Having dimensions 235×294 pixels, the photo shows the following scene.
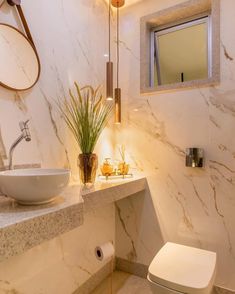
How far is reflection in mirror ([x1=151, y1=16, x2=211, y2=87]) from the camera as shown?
1907mm

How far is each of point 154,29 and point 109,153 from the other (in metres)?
1.29

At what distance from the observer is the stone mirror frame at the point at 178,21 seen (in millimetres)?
1700

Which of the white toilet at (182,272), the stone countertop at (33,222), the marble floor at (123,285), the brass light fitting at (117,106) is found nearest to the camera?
the stone countertop at (33,222)

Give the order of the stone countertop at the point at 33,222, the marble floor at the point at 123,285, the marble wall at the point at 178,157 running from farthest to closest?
1. the marble floor at the point at 123,285
2. the marble wall at the point at 178,157
3. the stone countertop at the point at 33,222

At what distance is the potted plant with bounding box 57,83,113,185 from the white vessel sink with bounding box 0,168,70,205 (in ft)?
1.93

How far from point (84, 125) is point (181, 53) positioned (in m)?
1.21

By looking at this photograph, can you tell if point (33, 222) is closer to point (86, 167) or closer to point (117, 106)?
point (86, 167)

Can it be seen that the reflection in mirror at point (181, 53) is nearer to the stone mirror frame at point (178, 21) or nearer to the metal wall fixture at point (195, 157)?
the stone mirror frame at point (178, 21)

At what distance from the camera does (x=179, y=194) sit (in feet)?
6.04

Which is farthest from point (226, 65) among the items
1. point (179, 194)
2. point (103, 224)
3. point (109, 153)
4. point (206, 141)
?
point (103, 224)

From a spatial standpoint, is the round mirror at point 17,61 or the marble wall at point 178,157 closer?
the round mirror at point 17,61

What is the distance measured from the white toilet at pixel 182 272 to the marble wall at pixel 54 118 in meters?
0.63

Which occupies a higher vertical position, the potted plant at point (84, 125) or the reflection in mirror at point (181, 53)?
the reflection in mirror at point (181, 53)

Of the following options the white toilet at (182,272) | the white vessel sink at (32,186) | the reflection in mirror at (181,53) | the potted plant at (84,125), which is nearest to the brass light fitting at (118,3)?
the reflection in mirror at (181,53)
